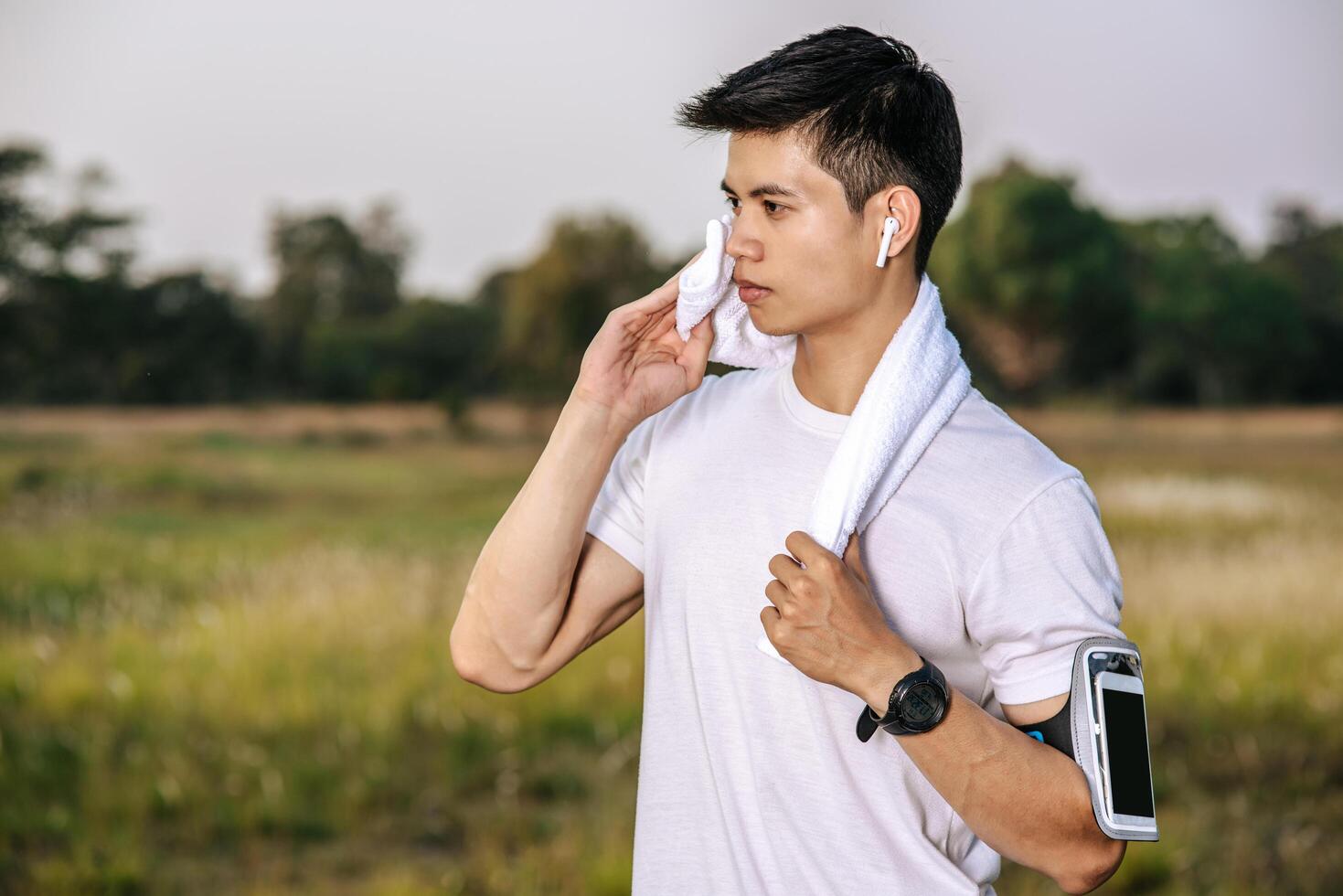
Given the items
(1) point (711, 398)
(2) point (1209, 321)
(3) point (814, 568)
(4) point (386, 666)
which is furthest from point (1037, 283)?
(3) point (814, 568)

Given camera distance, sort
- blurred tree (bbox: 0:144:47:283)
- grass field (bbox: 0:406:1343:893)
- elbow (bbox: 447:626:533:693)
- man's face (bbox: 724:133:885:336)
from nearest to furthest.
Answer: man's face (bbox: 724:133:885:336) < elbow (bbox: 447:626:533:693) < grass field (bbox: 0:406:1343:893) < blurred tree (bbox: 0:144:47:283)

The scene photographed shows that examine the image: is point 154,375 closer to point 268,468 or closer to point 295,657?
point 268,468

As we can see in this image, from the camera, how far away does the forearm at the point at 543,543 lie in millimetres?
1648

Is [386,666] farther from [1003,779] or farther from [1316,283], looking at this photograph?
[1316,283]

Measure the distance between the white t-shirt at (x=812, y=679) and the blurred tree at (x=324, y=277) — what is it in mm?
6962

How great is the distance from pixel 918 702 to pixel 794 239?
1.95 ft

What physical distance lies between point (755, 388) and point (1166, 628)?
462cm

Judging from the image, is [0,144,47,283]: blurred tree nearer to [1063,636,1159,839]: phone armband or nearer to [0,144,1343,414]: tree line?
[0,144,1343,414]: tree line

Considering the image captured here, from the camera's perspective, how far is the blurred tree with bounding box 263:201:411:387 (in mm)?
8164

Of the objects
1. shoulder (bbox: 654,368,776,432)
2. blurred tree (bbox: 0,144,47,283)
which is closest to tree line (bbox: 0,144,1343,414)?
blurred tree (bbox: 0,144,47,283)

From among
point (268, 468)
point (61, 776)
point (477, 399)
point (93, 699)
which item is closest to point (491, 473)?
point (477, 399)

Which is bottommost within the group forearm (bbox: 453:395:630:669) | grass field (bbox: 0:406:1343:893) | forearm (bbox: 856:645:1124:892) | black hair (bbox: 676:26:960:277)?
grass field (bbox: 0:406:1343:893)

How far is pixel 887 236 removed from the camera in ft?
5.25

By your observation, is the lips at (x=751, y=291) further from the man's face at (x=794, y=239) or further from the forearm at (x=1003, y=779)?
the forearm at (x=1003, y=779)
